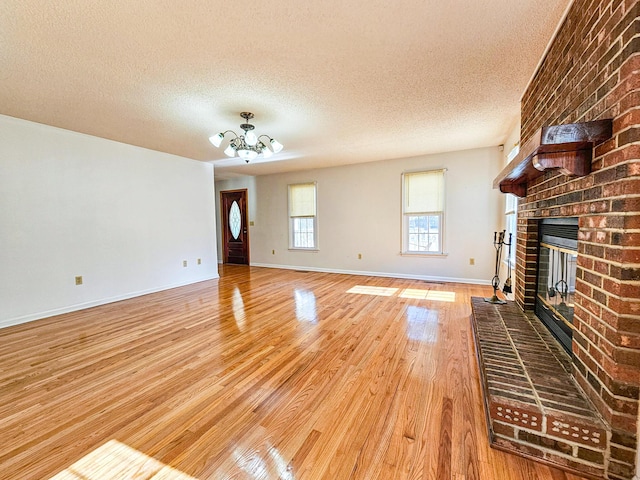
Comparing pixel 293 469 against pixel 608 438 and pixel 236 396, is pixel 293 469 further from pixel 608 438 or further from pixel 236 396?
pixel 608 438

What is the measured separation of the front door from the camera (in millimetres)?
7500

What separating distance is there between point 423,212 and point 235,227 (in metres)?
4.93

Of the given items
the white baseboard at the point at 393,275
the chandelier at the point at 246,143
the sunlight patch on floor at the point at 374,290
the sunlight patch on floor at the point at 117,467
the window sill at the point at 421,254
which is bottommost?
the sunlight patch on floor at the point at 117,467

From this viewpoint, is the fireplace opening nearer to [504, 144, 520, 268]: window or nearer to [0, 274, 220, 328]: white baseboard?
[504, 144, 520, 268]: window

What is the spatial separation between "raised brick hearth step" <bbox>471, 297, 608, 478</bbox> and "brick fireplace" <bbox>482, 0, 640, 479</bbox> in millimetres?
47

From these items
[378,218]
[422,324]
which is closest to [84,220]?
[422,324]

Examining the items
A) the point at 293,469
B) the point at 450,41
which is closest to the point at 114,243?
the point at 293,469

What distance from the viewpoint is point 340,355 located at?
2.38 m

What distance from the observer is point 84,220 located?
12.6 feet

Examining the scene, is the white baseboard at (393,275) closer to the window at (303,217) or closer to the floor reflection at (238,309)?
the window at (303,217)

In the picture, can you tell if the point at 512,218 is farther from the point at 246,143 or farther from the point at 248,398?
the point at 248,398

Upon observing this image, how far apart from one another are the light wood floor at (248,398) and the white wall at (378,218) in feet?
6.35

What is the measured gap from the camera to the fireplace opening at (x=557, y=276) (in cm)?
175

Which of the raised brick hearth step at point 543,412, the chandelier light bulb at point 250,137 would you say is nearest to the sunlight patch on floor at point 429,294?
the raised brick hearth step at point 543,412
